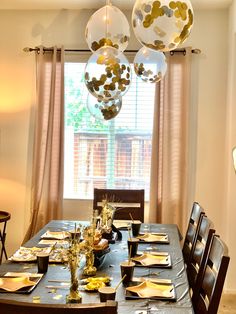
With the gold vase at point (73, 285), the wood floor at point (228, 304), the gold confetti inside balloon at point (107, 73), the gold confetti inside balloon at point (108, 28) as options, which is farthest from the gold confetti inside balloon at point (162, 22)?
the wood floor at point (228, 304)

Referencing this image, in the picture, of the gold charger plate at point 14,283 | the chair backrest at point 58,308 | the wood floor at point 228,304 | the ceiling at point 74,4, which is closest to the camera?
the chair backrest at point 58,308

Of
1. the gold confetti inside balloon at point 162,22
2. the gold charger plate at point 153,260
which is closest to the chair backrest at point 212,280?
the gold charger plate at point 153,260

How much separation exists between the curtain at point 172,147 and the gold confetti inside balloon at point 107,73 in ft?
5.52

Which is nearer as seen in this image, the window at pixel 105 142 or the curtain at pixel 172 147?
the curtain at pixel 172 147

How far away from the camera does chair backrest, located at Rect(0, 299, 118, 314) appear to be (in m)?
1.16

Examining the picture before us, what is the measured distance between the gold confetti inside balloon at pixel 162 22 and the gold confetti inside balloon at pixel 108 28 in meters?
0.52

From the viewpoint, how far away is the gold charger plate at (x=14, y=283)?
1.90 metres

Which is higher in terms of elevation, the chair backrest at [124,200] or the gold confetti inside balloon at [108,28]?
the gold confetti inside balloon at [108,28]

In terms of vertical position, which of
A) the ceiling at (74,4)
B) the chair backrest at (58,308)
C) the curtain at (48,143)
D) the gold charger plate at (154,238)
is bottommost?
the gold charger plate at (154,238)

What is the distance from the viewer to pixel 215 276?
6.00 feet

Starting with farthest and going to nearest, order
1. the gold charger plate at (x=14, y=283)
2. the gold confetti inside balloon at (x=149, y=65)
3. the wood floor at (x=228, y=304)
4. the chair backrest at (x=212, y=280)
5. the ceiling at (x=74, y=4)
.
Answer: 1. the ceiling at (x=74, y=4)
2. the wood floor at (x=228, y=304)
3. the gold confetti inside balloon at (x=149, y=65)
4. the gold charger plate at (x=14, y=283)
5. the chair backrest at (x=212, y=280)

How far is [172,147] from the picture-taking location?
13.5ft

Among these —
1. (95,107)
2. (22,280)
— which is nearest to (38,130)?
(95,107)

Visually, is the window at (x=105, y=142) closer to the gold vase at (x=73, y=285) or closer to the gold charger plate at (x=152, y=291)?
the gold charger plate at (x=152, y=291)
